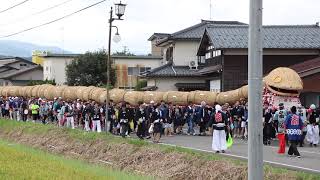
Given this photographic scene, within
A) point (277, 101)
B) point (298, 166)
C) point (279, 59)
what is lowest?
point (298, 166)

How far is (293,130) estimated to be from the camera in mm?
16500

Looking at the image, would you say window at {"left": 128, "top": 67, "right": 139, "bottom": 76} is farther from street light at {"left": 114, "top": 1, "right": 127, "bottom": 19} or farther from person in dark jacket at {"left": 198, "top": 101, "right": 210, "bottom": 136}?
street light at {"left": 114, "top": 1, "right": 127, "bottom": 19}

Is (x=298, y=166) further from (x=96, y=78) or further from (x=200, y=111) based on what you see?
(x=96, y=78)

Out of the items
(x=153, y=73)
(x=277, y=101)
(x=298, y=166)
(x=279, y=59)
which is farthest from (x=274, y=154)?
(x=153, y=73)

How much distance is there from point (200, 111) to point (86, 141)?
654 cm

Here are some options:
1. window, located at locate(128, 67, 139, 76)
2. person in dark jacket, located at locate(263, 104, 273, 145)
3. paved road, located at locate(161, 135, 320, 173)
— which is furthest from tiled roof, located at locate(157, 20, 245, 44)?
paved road, located at locate(161, 135, 320, 173)

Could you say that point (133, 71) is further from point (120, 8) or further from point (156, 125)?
point (156, 125)

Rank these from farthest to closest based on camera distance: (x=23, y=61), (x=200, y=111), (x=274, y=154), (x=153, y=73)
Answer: (x=23, y=61), (x=153, y=73), (x=200, y=111), (x=274, y=154)

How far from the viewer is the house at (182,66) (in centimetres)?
4225

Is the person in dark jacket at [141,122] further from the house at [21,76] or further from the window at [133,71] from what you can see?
the house at [21,76]

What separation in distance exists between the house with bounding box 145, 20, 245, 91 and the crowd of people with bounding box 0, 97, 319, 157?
36.8 feet

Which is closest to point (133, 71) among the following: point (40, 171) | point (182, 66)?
point (182, 66)

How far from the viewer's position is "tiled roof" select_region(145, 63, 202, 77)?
42.2 m

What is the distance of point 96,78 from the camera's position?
52.5m
